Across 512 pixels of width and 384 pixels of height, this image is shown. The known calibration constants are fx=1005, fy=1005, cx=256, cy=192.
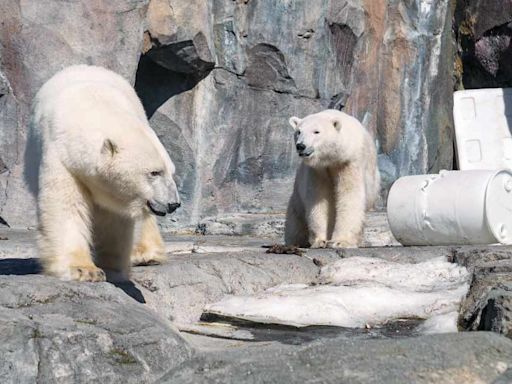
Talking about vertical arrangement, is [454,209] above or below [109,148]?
below

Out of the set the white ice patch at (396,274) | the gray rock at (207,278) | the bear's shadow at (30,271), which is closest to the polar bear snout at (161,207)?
the bear's shadow at (30,271)

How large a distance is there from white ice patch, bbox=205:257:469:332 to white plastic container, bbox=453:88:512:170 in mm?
7022

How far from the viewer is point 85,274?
4.17 meters

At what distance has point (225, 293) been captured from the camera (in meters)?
5.28

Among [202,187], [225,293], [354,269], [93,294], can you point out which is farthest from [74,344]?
[202,187]

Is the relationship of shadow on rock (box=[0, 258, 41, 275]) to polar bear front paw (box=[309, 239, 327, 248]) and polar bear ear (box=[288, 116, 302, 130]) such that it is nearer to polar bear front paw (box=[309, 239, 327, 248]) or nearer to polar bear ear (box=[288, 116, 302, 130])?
polar bear front paw (box=[309, 239, 327, 248])

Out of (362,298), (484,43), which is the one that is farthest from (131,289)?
(484,43)

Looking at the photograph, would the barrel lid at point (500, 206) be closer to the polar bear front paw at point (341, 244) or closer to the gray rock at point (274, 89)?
the polar bear front paw at point (341, 244)

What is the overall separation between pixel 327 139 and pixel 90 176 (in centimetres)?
266

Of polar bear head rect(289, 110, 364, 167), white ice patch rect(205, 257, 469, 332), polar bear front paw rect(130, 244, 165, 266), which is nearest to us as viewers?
white ice patch rect(205, 257, 469, 332)

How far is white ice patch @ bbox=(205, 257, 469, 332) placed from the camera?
486 centimetres

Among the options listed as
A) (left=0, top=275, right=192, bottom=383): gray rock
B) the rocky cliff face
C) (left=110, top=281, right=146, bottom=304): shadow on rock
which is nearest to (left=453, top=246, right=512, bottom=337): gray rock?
(left=0, top=275, right=192, bottom=383): gray rock

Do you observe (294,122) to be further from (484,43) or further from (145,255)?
(484,43)

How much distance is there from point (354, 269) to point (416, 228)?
120cm
